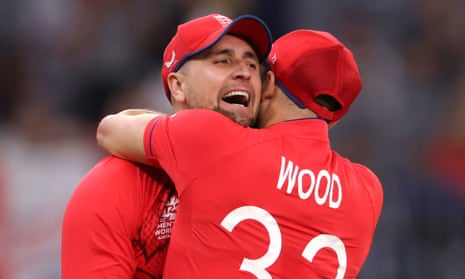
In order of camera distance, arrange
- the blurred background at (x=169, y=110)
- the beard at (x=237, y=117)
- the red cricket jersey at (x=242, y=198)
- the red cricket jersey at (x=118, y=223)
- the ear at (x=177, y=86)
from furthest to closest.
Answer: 1. the blurred background at (x=169, y=110)
2. the ear at (x=177, y=86)
3. the beard at (x=237, y=117)
4. the red cricket jersey at (x=118, y=223)
5. the red cricket jersey at (x=242, y=198)

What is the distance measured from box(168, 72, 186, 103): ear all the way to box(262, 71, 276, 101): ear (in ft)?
1.01

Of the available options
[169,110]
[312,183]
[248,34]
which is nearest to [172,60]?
[248,34]

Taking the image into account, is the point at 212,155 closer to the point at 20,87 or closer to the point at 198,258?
the point at 198,258

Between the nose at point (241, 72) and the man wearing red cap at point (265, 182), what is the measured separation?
0.13 metres

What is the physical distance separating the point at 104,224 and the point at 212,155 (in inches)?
19.0

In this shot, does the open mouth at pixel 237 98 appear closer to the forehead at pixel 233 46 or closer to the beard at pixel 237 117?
the beard at pixel 237 117

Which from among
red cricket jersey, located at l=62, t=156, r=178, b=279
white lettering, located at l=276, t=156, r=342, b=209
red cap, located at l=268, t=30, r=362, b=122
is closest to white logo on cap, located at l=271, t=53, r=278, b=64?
red cap, located at l=268, t=30, r=362, b=122

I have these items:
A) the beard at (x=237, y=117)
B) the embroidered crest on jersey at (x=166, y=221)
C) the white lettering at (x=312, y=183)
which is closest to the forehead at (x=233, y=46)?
the beard at (x=237, y=117)

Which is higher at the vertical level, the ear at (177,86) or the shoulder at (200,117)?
the ear at (177,86)

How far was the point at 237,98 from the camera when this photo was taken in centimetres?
316

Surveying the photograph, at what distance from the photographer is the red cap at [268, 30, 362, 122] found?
306 cm

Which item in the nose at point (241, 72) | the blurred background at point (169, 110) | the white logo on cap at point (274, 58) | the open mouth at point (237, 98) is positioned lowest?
the blurred background at point (169, 110)

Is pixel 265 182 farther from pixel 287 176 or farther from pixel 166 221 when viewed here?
pixel 166 221

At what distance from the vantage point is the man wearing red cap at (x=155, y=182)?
9.84 ft
